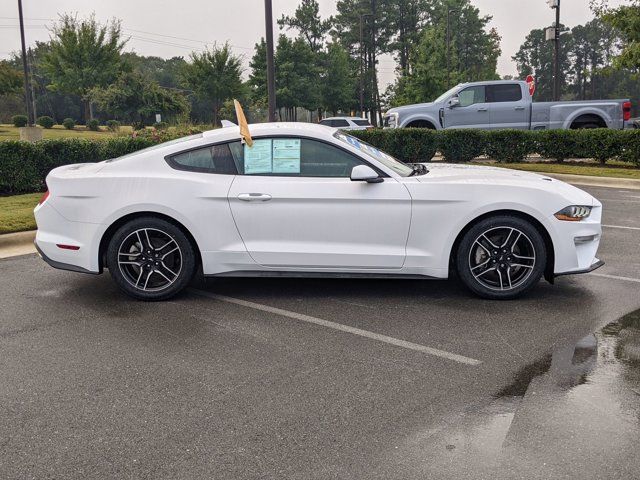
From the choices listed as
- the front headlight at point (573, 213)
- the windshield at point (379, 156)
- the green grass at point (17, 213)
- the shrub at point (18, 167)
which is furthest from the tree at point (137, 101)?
the front headlight at point (573, 213)

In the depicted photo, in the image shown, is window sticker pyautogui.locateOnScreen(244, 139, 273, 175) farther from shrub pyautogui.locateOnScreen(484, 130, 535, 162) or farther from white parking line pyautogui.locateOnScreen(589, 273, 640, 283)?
shrub pyautogui.locateOnScreen(484, 130, 535, 162)

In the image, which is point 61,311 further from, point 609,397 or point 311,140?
point 609,397

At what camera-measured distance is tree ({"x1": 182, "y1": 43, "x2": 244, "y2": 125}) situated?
168 ft

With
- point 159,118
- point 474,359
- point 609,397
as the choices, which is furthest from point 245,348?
point 159,118

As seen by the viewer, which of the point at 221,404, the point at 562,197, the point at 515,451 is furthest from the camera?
the point at 562,197

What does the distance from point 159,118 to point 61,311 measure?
134 feet

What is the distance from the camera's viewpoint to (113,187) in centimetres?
564

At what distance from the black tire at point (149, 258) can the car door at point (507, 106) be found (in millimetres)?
15788

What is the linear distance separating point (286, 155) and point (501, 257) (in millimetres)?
2063

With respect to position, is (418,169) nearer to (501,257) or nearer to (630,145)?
(501,257)

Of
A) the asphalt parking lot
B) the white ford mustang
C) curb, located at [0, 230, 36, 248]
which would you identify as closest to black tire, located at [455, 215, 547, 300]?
the white ford mustang

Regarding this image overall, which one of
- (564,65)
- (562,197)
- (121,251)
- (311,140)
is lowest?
(121,251)

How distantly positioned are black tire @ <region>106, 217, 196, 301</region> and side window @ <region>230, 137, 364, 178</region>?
872 mm

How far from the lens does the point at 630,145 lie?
16.0 m
